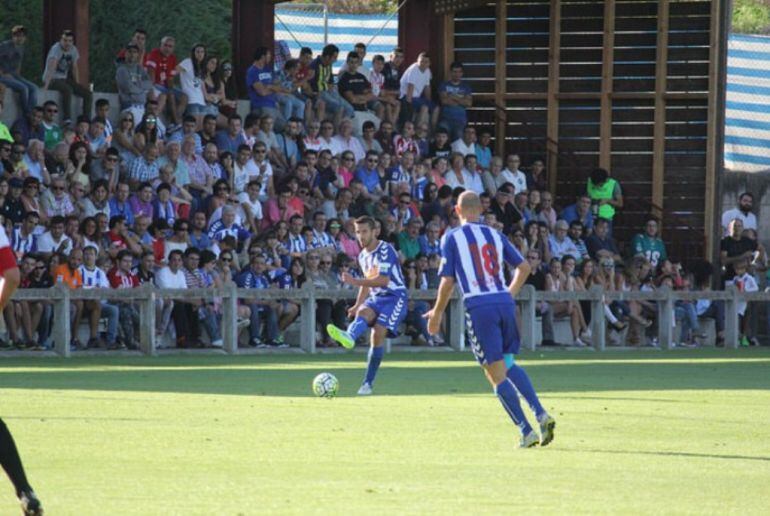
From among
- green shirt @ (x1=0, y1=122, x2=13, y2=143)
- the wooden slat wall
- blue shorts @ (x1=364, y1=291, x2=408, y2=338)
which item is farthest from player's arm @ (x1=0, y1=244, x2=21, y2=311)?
the wooden slat wall

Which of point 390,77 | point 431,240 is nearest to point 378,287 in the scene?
point 431,240

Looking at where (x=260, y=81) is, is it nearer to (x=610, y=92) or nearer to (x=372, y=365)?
(x=610, y=92)

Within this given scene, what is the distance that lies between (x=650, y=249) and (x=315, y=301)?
853 cm

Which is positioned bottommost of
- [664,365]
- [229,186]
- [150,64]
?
[664,365]

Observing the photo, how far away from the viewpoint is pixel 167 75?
27266mm

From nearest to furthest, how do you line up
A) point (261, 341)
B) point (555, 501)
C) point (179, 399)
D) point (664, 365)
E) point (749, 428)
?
point (555, 501)
point (749, 428)
point (179, 399)
point (664, 365)
point (261, 341)

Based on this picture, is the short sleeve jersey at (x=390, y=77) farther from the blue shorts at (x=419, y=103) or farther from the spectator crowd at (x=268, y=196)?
the blue shorts at (x=419, y=103)

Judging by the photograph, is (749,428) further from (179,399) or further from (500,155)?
(500,155)

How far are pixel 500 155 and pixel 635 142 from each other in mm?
2864

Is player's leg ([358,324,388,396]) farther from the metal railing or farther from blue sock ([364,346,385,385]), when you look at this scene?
the metal railing

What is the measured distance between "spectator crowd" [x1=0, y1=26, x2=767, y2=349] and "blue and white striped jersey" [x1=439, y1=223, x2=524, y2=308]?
1196 centimetres

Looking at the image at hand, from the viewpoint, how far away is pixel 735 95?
35719 mm

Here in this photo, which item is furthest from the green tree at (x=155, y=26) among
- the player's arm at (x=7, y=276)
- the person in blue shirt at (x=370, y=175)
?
the player's arm at (x=7, y=276)

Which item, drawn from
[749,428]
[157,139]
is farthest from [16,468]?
[157,139]
